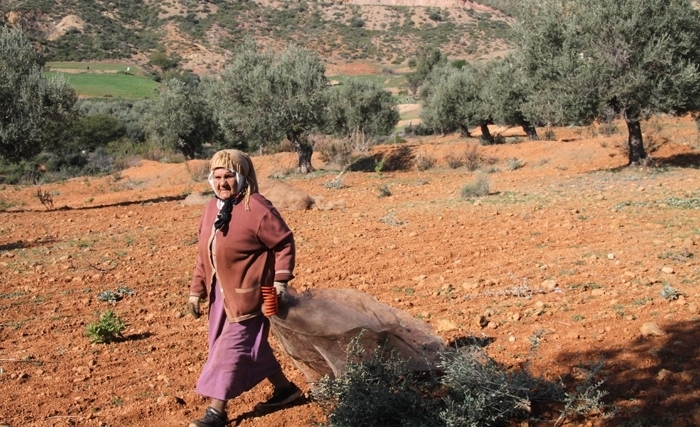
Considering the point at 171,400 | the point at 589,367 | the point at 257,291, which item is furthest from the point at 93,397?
the point at 589,367

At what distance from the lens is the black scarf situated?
3.75 meters

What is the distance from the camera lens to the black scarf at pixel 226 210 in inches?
148

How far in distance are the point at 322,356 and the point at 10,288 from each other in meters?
5.46

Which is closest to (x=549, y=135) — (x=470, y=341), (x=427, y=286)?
(x=427, y=286)

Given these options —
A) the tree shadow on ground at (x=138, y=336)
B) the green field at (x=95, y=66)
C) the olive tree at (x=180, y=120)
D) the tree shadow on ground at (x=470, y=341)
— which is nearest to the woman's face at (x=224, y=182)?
the tree shadow on ground at (x=470, y=341)

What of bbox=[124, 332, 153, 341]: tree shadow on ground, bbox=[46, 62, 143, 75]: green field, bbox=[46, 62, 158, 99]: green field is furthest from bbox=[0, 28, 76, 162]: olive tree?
bbox=[46, 62, 143, 75]: green field

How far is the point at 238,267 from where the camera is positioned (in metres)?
3.79

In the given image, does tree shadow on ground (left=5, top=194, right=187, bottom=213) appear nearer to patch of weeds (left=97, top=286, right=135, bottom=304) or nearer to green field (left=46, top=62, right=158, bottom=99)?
patch of weeds (left=97, top=286, right=135, bottom=304)

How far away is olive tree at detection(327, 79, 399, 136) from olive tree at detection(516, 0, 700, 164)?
1324 cm

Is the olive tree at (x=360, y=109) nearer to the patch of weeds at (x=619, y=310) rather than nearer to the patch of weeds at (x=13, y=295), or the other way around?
the patch of weeds at (x=13, y=295)

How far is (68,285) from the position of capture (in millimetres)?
7785

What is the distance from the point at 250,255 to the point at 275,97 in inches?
696

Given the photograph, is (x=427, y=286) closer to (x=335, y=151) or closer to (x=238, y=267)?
(x=238, y=267)

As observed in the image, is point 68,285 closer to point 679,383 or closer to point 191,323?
point 191,323
